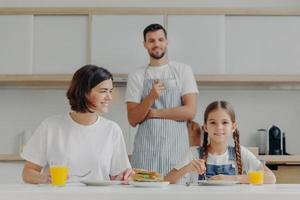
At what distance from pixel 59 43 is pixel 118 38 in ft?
1.46

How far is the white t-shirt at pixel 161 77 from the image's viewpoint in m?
3.13

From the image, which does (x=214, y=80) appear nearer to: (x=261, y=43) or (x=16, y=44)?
(x=261, y=43)

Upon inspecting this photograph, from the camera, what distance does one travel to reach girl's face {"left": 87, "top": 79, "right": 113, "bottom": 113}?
7.54 ft

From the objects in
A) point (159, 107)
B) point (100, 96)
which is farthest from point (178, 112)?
point (100, 96)

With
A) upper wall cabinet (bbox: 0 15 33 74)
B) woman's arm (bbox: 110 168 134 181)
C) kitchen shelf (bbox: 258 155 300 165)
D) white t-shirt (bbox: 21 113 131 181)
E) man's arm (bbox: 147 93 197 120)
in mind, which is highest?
upper wall cabinet (bbox: 0 15 33 74)

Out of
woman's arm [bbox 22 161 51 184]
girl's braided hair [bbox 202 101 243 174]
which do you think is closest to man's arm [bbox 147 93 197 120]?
girl's braided hair [bbox 202 101 243 174]

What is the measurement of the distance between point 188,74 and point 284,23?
1.37 metres

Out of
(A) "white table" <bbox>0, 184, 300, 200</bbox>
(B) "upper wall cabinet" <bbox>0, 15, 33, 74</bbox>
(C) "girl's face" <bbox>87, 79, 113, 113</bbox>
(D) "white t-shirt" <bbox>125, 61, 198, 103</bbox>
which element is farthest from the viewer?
(B) "upper wall cabinet" <bbox>0, 15, 33, 74</bbox>

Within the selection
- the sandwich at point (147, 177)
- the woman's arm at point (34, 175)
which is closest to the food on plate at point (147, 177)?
the sandwich at point (147, 177)

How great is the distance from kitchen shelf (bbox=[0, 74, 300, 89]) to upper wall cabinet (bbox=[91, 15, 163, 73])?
147 millimetres

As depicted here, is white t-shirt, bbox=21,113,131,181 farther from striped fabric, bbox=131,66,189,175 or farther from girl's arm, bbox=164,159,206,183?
striped fabric, bbox=131,66,189,175

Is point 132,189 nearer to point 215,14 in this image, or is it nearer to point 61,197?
point 61,197

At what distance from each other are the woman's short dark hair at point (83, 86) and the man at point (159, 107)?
702mm

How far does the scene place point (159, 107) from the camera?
3.12 metres
